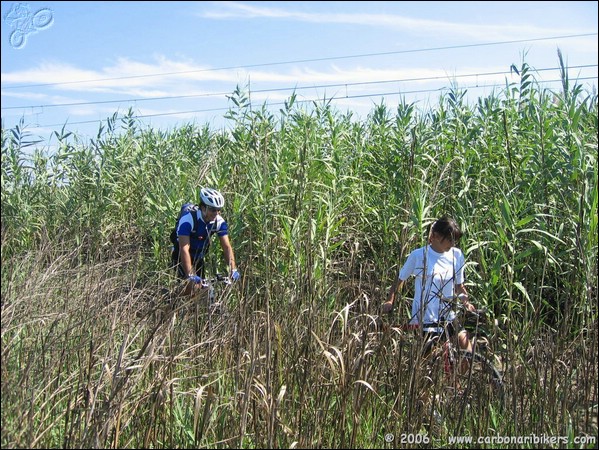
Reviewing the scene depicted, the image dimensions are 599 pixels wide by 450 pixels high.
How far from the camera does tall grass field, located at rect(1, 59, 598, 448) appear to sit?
337 cm

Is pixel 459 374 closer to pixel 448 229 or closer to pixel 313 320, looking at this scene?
pixel 313 320

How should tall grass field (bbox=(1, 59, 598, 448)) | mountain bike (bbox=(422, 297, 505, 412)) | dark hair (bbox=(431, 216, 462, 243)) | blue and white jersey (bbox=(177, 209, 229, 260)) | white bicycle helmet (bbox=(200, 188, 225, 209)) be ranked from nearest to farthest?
tall grass field (bbox=(1, 59, 598, 448))
mountain bike (bbox=(422, 297, 505, 412))
dark hair (bbox=(431, 216, 462, 243))
white bicycle helmet (bbox=(200, 188, 225, 209))
blue and white jersey (bbox=(177, 209, 229, 260))

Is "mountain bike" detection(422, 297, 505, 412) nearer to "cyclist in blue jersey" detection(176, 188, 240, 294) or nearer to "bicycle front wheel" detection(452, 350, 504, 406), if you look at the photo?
"bicycle front wheel" detection(452, 350, 504, 406)

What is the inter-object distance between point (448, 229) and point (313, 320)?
58.4 inches

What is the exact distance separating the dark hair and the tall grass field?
0.72ft

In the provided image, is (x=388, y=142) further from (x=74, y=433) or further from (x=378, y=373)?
(x=74, y=433)

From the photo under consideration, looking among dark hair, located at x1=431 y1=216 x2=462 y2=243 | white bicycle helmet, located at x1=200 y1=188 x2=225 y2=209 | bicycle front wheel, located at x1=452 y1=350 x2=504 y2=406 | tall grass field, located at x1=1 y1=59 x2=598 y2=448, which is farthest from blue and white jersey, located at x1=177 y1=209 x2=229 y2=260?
bicycle front wheel, located at x1=452 y1=350 x2=504 y2=406

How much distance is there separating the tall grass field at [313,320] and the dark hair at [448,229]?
22 centimetres

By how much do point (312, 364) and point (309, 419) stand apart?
271 mm

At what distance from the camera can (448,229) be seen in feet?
16.2

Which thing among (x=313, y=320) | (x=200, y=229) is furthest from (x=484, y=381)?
(x=200, y=229)

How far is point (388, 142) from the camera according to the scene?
9.10 metres

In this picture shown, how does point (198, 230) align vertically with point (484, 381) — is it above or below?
above

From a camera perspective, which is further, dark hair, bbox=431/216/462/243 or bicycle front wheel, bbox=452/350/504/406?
dark hair, bbox=431/216/462/243
